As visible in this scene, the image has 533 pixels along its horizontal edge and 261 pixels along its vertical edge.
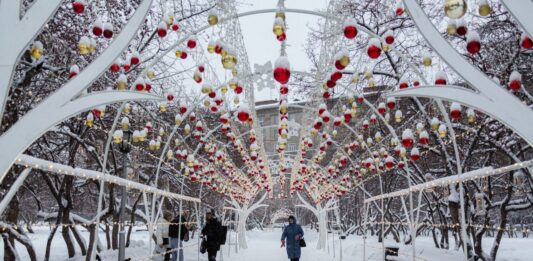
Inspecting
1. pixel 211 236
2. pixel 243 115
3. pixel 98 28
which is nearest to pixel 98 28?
pixel 98 28

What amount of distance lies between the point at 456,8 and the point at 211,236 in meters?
11.9

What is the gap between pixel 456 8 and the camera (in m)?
2.88

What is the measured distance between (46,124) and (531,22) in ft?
10.5

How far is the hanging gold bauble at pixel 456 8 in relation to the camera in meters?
2.87

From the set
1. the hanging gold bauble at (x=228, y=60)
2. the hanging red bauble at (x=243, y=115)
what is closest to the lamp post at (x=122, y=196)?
the hanging red bauble at (x=243, y=115)

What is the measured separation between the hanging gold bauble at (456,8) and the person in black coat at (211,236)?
11.8 m

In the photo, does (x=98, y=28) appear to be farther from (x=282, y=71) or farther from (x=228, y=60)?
(x=282, y=71)

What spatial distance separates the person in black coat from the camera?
13609mm

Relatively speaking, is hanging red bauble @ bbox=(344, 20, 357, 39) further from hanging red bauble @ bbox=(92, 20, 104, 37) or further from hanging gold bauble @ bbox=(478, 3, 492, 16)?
hanging red bauble @ bbox=(92, 20, 104, 37)

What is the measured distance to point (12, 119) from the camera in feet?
30.5

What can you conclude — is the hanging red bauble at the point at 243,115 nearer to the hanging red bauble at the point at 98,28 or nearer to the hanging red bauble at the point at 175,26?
the hanging red bauble at the point at 175,26

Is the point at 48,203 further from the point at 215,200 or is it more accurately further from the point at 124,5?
the point at 124,5

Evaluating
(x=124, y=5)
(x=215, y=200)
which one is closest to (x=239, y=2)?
(x=124, y=5)

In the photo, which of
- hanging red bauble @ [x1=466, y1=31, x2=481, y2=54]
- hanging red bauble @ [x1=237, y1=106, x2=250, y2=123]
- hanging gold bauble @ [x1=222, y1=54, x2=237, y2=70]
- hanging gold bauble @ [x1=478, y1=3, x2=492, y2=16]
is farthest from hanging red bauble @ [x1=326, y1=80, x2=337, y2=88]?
hanging gold bauble @ [x1=478, y1=3, x2=492, y2=16]
